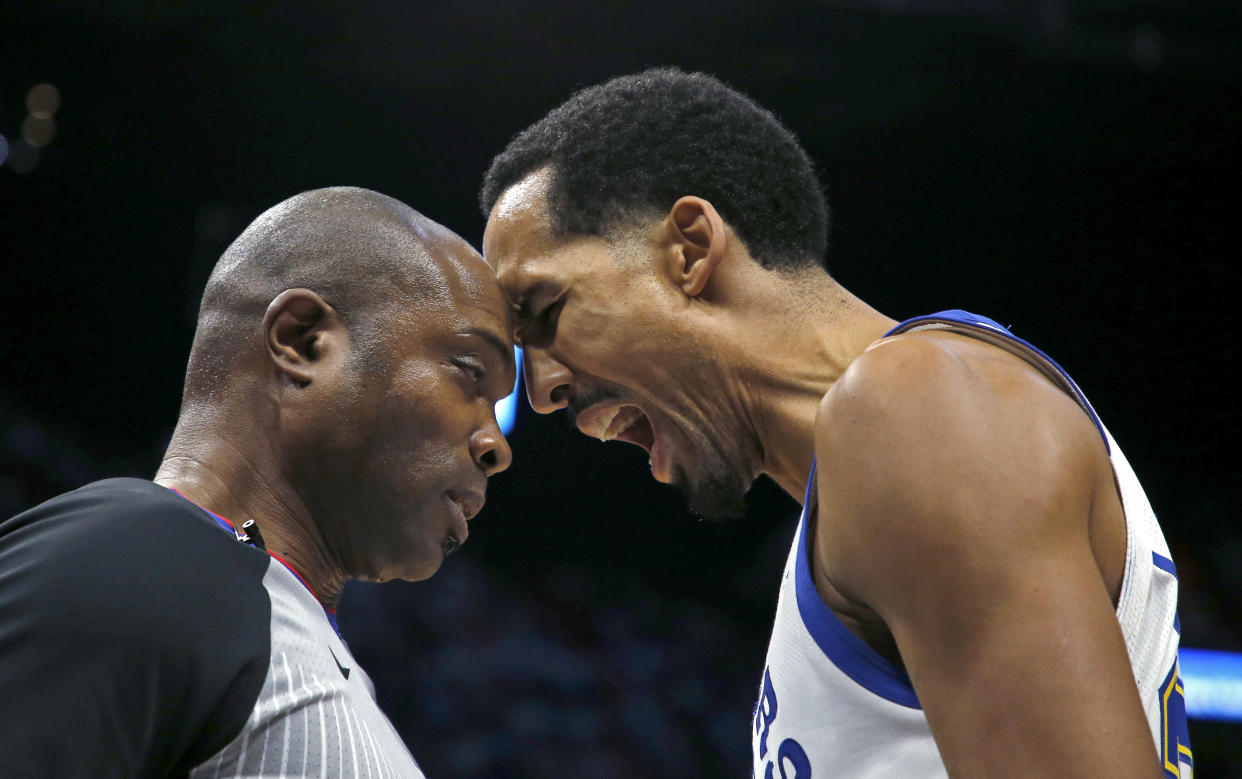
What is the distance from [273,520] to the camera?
1354 mm

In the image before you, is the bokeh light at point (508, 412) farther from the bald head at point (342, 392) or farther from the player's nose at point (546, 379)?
the bald head at point (342, 392)

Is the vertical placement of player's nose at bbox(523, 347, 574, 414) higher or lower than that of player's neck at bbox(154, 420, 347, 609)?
lower

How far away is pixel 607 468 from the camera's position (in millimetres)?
4730

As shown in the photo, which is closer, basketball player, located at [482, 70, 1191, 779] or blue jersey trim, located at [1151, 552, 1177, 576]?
basketball player, located at [482, 70, 1191, 779]

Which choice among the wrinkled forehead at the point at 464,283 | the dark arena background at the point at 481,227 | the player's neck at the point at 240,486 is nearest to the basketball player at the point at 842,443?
the wrinkled forehead at the point at 464,283

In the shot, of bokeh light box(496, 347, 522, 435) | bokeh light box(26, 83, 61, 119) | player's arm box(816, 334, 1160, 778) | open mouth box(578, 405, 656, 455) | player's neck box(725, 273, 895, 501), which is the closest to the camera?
player's arm box(816, 334, 1160, 778)

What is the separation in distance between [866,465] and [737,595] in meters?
3.86

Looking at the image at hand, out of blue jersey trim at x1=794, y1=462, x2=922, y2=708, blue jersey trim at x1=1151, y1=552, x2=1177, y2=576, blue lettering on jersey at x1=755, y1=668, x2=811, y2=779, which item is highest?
blue jersey trim at x1=1151, y1=552, x2=1177, y2=576

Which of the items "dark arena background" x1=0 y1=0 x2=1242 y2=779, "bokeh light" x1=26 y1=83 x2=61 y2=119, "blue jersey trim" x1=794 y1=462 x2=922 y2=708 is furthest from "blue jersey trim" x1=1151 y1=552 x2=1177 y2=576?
"bokeh light" x1=26 y1=83 x2=61 y2=119

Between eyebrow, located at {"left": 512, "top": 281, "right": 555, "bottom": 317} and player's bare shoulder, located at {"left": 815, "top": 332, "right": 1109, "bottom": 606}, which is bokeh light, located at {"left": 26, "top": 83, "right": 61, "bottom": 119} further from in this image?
player's bare shoulder, located at {"left": 815, "top": 332, "right": 1109, "bottom": 606}

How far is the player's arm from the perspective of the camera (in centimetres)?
92

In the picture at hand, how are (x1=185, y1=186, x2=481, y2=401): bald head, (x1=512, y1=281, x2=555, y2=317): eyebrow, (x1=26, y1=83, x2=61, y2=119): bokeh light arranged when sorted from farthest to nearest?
(x1=26, y1=83, x2=61, y2=119): bokeh light < (x1=512, y1=281, x2=555, y2=317): eyebrow < (x1=185, y1=186, x2=481, y2=401): bald head

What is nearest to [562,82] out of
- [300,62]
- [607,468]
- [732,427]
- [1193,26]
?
[300,62]

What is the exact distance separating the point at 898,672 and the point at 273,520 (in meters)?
0.82
